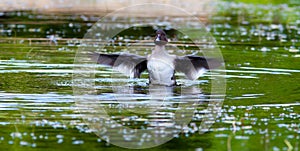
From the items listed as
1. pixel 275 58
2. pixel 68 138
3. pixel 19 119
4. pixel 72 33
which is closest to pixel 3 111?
pixel 19 119

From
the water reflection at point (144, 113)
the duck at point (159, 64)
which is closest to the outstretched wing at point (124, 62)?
the duck at point (159, 64)

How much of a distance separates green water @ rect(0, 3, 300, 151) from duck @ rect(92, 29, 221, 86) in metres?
0.31

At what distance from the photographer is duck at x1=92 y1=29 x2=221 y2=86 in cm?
1363

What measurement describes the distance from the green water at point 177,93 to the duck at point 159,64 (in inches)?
12.0

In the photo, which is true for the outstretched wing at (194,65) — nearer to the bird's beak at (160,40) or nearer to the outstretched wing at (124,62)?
the bird's beak at (160,40)

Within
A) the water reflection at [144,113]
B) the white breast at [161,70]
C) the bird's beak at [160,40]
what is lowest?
the water reflection at [144,113]

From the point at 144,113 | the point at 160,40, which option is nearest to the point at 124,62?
the point at 160,40

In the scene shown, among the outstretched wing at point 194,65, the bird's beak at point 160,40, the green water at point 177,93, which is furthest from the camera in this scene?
the bird's beak at point 160,40

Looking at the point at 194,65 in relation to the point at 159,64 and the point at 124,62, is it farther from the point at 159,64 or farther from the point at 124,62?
the point at 124,62

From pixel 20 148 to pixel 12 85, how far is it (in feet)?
13.9

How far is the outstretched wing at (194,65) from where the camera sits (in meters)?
13.2

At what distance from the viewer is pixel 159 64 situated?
1374 centimetres

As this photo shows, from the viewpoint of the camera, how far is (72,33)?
2195 cm

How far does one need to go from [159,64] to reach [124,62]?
1.95 ft
